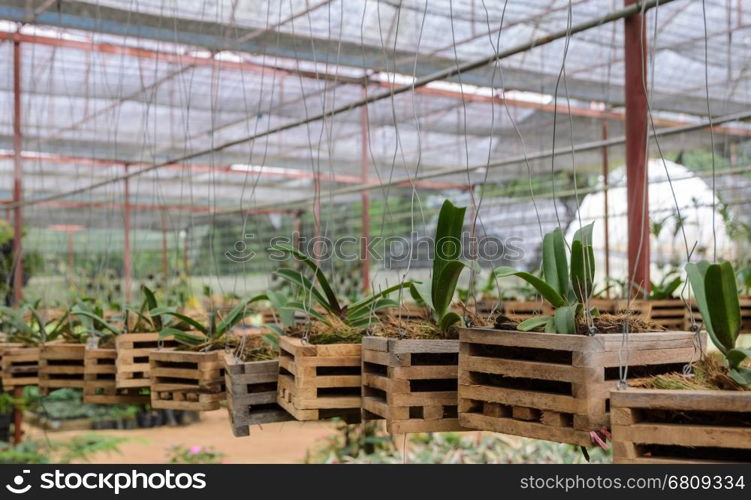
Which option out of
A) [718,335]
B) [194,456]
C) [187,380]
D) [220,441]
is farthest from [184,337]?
[220,441]

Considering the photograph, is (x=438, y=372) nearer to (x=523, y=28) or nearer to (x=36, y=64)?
(x=523, y=28)

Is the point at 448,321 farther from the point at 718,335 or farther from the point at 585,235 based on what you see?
the point at 718,335

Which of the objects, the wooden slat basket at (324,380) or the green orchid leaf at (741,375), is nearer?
the green orchid leaf at (741,375)

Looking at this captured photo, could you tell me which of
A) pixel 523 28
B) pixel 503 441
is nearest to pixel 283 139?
pixel 523 28

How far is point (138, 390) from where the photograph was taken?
3.28 metres

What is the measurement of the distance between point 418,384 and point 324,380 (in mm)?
301

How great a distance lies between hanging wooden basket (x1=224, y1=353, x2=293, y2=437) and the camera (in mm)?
2398

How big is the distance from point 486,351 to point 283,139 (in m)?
10.3

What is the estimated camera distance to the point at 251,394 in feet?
7.97

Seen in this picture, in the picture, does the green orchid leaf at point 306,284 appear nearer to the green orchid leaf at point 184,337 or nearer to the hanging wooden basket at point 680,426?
the green orchid leaf at point 184,337

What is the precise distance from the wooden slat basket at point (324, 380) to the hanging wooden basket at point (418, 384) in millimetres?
167

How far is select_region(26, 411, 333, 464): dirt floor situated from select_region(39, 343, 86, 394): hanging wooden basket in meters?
3.93

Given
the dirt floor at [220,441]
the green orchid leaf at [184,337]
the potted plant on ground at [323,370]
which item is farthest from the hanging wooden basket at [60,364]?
the dirt floor at [220,441]

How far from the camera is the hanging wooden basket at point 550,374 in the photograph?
1570 mm
